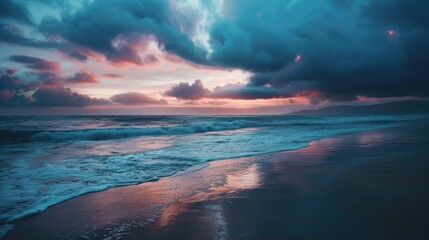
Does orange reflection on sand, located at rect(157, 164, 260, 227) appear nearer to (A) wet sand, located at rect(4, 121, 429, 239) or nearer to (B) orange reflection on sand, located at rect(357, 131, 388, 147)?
(A) wet sand, located at rect(4, 121, 429, 239)

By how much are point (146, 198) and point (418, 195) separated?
14.8ft

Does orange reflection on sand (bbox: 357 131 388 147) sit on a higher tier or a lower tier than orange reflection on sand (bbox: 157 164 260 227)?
higher

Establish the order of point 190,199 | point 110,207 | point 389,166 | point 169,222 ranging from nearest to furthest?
point 169,222, point 110,207, point 190,199, point 389,166

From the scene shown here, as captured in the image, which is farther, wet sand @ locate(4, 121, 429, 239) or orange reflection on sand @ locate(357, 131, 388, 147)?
orange reflection on sand @ locate(357, 131, 388, 147)

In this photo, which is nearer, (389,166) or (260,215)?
(260,215)

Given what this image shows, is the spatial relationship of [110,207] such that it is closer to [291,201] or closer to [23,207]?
[23,207]

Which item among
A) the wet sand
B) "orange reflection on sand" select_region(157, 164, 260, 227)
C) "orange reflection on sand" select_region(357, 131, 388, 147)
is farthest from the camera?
"orange reflection on sand" select_region(357, 131, 388, 147)

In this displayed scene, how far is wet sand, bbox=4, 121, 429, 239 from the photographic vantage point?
128 inches

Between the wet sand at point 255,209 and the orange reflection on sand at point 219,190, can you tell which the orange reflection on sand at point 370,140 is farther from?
the orange reflection on sand at point 219,190

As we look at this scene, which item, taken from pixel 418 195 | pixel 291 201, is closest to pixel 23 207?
pixel 291 201

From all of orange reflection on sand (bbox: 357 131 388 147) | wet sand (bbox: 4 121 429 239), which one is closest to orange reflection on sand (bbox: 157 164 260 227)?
wet sand (bbox: 4 121 429 239)

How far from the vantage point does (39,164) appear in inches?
329

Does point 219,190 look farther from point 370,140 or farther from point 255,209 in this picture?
point 370,140

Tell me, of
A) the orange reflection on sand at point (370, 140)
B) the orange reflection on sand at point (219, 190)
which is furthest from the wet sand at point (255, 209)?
the orange reflection on sand at point (370, 140)
